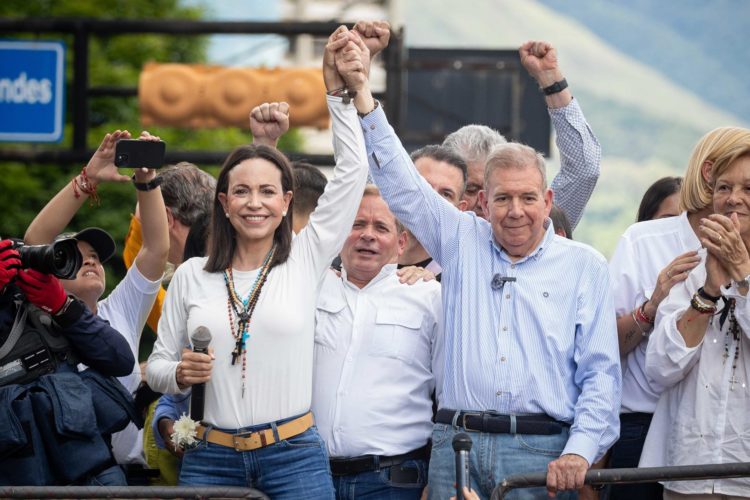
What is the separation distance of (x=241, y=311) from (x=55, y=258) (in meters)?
0.71

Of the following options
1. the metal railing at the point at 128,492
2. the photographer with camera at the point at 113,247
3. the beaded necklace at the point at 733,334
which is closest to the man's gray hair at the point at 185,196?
the photographer with camera at the point at 113,247

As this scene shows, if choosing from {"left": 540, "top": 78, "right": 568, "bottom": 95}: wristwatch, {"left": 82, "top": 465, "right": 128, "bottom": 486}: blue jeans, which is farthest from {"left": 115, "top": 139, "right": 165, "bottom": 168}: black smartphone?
{"left": 540, "top": 78, "right": 568, "bottom": 95}: wristwatch

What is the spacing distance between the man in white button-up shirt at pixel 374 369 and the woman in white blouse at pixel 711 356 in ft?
2.81

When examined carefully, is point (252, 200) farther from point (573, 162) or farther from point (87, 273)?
point (573, 162)

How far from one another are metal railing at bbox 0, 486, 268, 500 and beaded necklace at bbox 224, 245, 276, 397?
1.16 feet

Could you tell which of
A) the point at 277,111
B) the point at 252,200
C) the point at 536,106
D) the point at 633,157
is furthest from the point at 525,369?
the point at 633,157

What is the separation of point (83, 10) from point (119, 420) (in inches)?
1093

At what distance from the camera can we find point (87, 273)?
525cm

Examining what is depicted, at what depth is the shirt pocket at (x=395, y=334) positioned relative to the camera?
4.78m

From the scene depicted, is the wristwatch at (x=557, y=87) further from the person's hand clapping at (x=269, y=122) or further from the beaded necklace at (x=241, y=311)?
the beaded necklace at (x=241, y=311)

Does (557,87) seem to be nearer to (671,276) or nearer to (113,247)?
(671,276)

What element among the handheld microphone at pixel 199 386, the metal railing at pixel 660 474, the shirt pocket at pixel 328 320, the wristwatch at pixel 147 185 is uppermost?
the wristwatch at pixel 147 185

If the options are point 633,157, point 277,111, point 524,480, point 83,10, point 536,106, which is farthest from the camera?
point 633,157

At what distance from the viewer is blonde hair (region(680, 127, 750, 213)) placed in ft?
16.3
